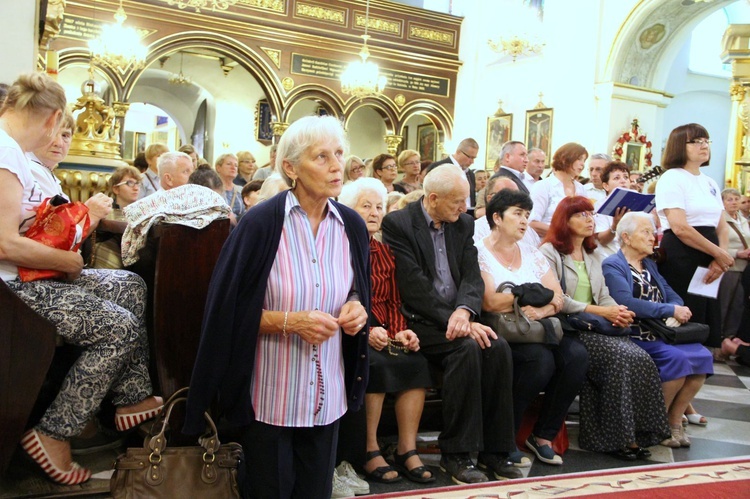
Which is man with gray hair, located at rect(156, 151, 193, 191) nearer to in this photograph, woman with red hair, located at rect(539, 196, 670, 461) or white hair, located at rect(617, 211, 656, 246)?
woman with red hair, located at rect(539, 196, 670, 461)

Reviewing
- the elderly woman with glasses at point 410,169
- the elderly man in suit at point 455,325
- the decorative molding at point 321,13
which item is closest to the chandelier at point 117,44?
the decorative molding at point 321,13

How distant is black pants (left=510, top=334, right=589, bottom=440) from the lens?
11.9ft

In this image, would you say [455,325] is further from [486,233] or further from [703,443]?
[703,443]

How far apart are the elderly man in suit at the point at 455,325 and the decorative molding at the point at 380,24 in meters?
11.5

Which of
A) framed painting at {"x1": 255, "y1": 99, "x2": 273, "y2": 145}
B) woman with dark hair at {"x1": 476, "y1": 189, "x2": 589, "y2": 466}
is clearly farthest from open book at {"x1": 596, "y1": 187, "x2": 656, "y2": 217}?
framed painting at {"x1": 255, "y1": 99, "x2": 273, "y2": 145}

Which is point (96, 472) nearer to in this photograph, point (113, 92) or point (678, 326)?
point (678, 326)

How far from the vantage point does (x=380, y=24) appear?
48.0ft

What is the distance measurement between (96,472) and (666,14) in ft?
38.6

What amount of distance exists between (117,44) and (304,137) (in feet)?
32.7

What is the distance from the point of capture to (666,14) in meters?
12.0

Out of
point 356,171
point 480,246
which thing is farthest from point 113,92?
point 480,246

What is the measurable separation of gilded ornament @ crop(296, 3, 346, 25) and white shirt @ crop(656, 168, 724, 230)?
10289 mm

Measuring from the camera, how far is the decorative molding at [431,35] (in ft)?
49.2

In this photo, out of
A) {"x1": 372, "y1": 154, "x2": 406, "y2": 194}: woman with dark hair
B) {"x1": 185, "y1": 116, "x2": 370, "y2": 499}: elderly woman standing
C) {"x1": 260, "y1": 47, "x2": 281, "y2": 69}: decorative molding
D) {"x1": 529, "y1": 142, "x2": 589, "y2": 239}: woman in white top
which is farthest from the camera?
{"x1": 260, "y1": 47, "x2": 281, "y2": 69}: decorative molding
